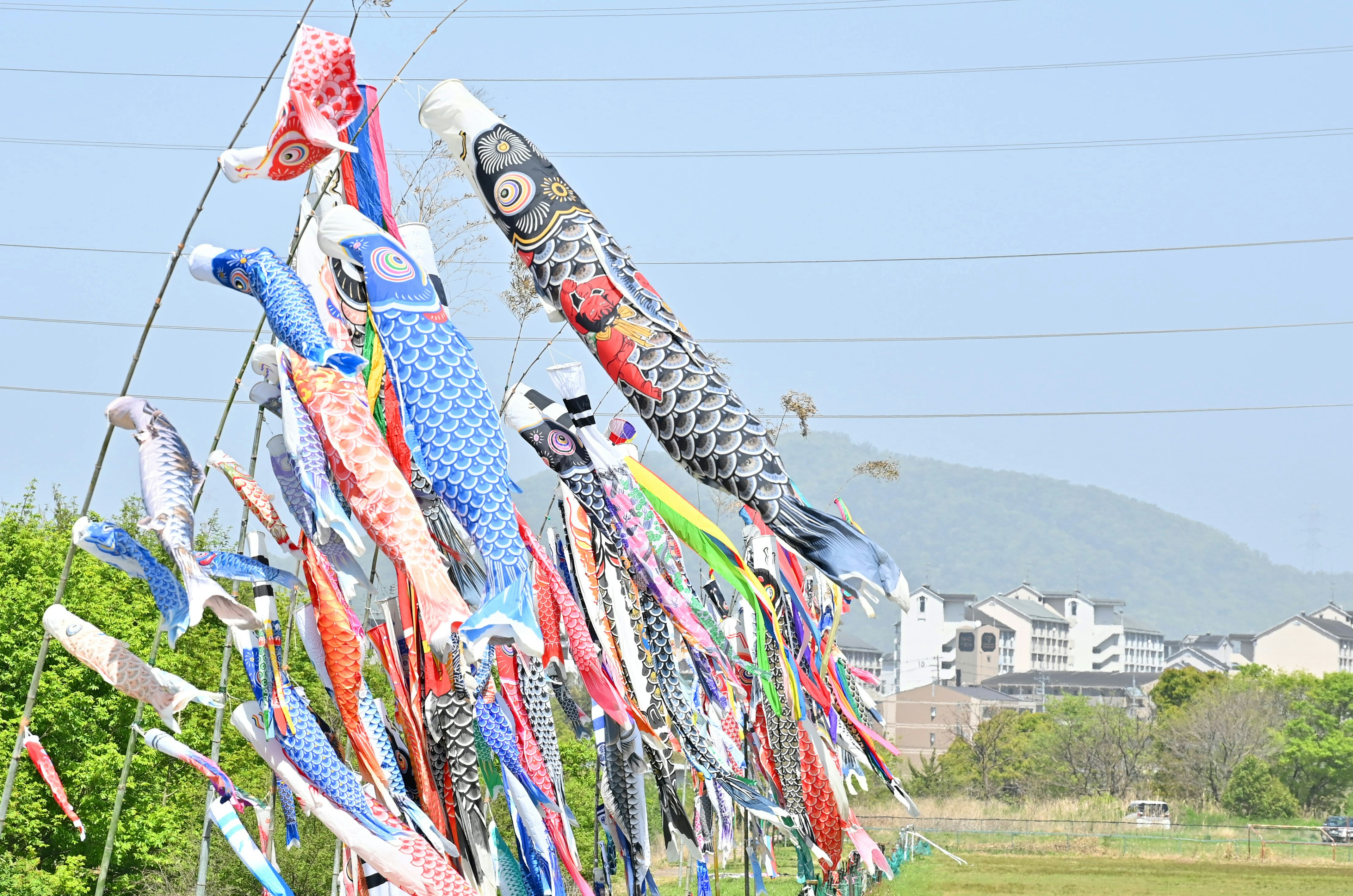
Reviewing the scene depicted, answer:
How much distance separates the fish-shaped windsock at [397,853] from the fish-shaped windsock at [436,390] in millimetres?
879

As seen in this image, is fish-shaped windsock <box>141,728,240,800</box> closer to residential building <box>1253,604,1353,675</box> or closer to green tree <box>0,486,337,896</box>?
green tree <box>0,486,337,896</box>

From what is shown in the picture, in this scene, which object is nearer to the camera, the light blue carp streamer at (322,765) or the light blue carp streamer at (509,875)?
the light blue carp streamer at (322,765)

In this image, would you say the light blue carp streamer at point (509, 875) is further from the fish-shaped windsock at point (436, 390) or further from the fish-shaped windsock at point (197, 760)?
the fish-shaped windsock at point (436, 390)

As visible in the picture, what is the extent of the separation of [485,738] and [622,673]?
853 millimetres

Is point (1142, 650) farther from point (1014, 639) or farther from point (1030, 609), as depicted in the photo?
point (1014, 639)

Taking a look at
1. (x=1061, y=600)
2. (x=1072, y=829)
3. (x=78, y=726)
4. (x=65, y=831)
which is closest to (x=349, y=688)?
(x=78, y=726)

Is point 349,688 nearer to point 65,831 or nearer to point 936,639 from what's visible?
point 65,831

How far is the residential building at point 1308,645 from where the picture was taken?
246 ft

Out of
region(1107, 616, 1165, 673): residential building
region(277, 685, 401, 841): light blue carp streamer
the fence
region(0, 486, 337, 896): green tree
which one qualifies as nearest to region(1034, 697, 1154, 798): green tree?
the fence

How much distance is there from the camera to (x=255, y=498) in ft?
15.3

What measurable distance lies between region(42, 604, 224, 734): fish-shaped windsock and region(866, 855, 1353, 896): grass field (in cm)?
1431

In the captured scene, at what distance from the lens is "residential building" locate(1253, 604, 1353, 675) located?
7512 centimetres

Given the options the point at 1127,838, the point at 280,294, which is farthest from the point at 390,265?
the point at 1127,838

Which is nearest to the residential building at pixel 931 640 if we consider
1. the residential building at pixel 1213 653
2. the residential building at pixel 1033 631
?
the residential building at pixel 1033 631
